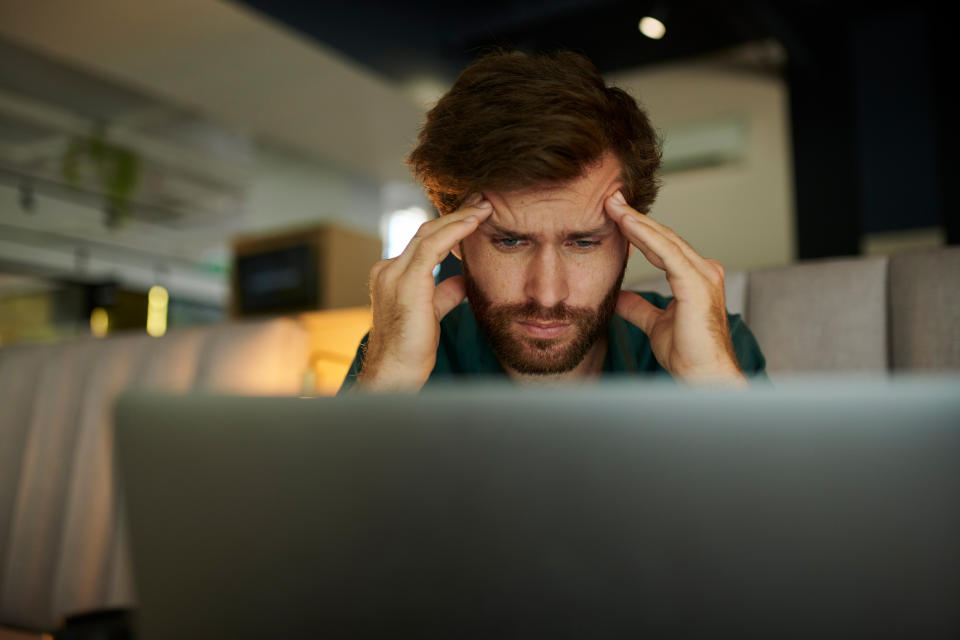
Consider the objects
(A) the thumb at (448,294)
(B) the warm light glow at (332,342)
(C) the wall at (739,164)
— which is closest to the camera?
(A) the thumb at (448,294)

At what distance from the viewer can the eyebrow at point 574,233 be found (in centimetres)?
101

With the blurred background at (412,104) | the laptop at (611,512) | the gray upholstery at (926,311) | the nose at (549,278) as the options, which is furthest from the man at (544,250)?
the laptop at (611,512)

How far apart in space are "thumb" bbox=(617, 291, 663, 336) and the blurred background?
2.06 feet

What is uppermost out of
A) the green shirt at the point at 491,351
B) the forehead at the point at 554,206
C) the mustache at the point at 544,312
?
the forehead at the point at 554,206

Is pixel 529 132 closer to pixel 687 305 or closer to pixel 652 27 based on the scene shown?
pixel 687 305

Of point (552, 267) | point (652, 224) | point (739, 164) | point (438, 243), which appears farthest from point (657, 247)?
point (739, 164)

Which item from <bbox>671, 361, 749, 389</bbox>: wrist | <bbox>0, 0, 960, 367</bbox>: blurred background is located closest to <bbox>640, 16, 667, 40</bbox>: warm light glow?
<bbox>0, 0, 960, 367</bbox>: blurred background

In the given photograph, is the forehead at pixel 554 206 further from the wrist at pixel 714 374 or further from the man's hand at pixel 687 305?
the wrist at pixel 714 374

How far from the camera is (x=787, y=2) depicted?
330cm

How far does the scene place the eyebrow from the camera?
1.01 meters

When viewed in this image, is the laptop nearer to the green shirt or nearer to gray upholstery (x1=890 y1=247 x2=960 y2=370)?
the green shirt

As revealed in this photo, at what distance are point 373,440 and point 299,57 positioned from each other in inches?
128

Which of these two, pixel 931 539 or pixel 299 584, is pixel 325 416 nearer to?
pixel 299 584

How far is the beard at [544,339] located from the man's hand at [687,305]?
0.32ft
